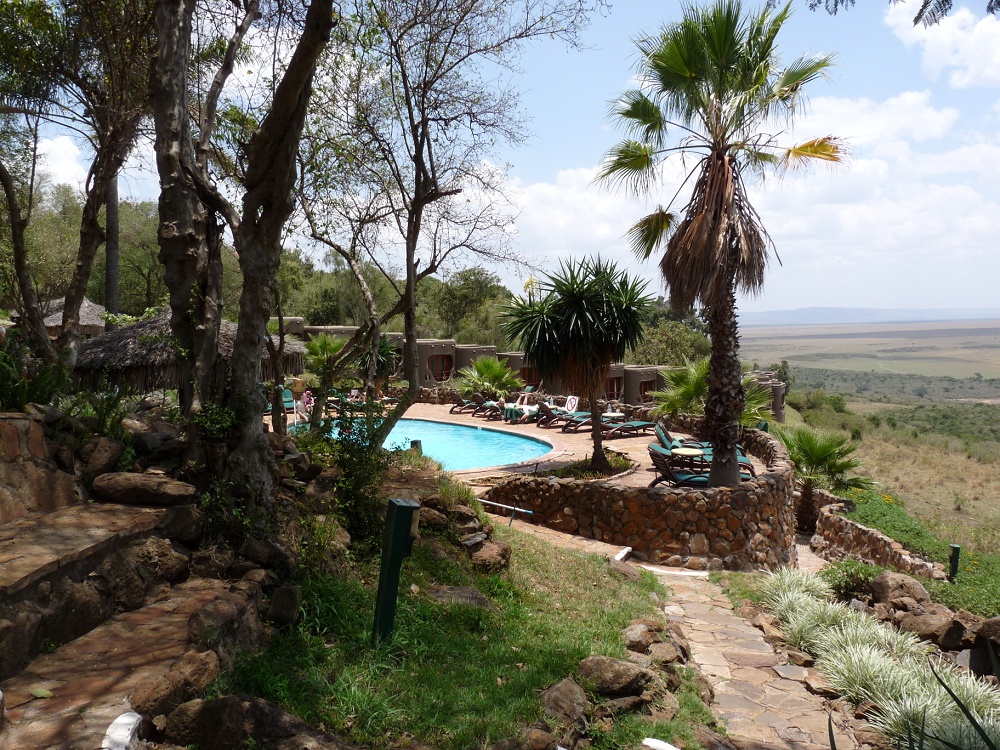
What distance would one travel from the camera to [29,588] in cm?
336

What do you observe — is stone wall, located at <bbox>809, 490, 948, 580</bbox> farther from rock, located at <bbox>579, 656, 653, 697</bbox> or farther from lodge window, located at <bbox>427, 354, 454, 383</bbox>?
lodge window, located at <bbox>427, 354, 454, 383</bbox>

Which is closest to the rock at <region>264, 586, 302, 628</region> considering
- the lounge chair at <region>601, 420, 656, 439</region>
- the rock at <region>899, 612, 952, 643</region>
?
the rock at <region>899, 612, 952, 643</region>

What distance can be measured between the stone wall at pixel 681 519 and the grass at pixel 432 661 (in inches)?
168

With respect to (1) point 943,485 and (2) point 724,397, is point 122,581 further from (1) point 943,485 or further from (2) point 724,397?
(1) point 943,485

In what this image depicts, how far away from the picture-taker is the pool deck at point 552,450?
1298 cm

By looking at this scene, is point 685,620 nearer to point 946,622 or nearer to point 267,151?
point 946,622

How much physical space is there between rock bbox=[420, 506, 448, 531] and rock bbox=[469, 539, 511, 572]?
379 millimetres

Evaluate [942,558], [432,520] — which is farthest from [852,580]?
[432,520]

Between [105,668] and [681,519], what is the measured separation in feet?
27.9

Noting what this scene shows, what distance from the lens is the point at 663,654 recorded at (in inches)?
214

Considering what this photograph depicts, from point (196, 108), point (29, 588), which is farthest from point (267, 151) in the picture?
point (196, 108)

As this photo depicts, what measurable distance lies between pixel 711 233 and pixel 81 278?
846 cm

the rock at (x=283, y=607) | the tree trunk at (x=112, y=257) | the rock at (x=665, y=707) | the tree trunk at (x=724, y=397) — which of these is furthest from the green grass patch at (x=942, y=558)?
the tree trunk at (x=112, y=257)

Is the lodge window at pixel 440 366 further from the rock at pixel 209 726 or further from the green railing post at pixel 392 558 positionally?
the rock at pixel 209 726
